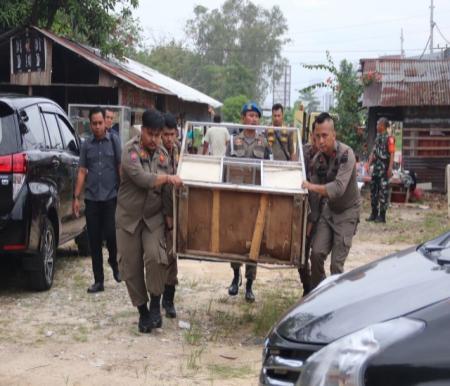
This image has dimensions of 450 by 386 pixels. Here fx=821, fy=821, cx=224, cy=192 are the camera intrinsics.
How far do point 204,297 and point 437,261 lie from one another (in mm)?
4251

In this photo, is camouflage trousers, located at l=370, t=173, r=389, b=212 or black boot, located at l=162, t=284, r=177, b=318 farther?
camouflage trousers, located at l=370, t=173, r=389, b=212

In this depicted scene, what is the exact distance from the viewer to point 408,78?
20.0 meters

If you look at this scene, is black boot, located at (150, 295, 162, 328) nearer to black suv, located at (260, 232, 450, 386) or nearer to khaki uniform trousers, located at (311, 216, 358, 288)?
khaki uniform trousers, located at (311, 216, 358, 288)

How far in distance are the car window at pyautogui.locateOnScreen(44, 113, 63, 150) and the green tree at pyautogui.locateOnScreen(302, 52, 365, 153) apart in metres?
12.6

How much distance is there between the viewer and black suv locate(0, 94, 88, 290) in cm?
667

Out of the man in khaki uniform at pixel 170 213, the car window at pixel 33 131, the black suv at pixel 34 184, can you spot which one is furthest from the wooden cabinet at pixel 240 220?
the car window at pixel 33 131

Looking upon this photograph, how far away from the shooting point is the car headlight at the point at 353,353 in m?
2.72

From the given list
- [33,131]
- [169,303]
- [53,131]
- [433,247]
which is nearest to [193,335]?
[169,303]

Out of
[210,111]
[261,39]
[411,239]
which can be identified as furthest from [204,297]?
[261,39]

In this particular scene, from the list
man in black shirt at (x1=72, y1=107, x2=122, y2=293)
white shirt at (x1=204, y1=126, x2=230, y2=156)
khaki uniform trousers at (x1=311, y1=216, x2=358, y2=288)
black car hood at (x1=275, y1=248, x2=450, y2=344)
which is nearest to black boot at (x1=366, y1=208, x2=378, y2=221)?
white shirt at (x1=204, y1=126, x2=230, y2=156)

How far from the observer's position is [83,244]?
955 cm

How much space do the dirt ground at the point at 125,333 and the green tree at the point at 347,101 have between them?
38.2 feet

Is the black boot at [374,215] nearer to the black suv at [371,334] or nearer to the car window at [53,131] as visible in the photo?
the car window at [53,131]

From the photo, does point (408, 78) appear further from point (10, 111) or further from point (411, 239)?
point (10, 111)
